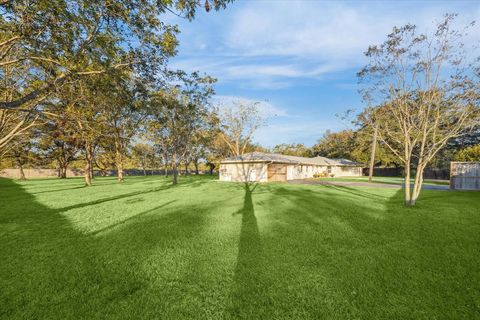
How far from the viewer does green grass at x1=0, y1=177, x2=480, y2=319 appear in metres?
2.94

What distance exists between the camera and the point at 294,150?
205ft

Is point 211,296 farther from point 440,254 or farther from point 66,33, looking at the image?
point 66,33

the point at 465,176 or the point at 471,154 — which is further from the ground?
the point at 471,154

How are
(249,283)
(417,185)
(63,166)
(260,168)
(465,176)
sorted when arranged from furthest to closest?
(63,166) < (260,168) < (465,176) < (417,185) < (249,283)

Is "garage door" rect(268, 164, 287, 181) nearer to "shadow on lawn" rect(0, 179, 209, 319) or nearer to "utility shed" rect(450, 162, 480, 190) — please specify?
"utility shed" rect(450, 162, 480, 190)

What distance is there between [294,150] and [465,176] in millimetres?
45194

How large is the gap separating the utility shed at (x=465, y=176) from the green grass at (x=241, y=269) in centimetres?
1404

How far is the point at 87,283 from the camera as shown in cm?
357

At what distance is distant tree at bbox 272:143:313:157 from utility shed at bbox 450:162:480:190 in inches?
1633

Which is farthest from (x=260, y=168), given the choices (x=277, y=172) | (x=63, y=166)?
(x=63, y=166)

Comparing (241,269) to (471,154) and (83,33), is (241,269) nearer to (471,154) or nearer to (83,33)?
(83,33)

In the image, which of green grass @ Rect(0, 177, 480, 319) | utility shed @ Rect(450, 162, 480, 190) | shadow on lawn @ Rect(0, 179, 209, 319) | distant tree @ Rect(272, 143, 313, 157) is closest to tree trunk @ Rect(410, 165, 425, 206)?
green grass @ Rect(0, 177, 480, 319)

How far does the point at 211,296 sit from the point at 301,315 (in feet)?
4.18

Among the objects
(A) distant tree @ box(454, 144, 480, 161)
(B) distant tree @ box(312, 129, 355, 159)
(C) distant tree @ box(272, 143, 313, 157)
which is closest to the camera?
(A) distant tree @ box(454, 144, 480, 161)
